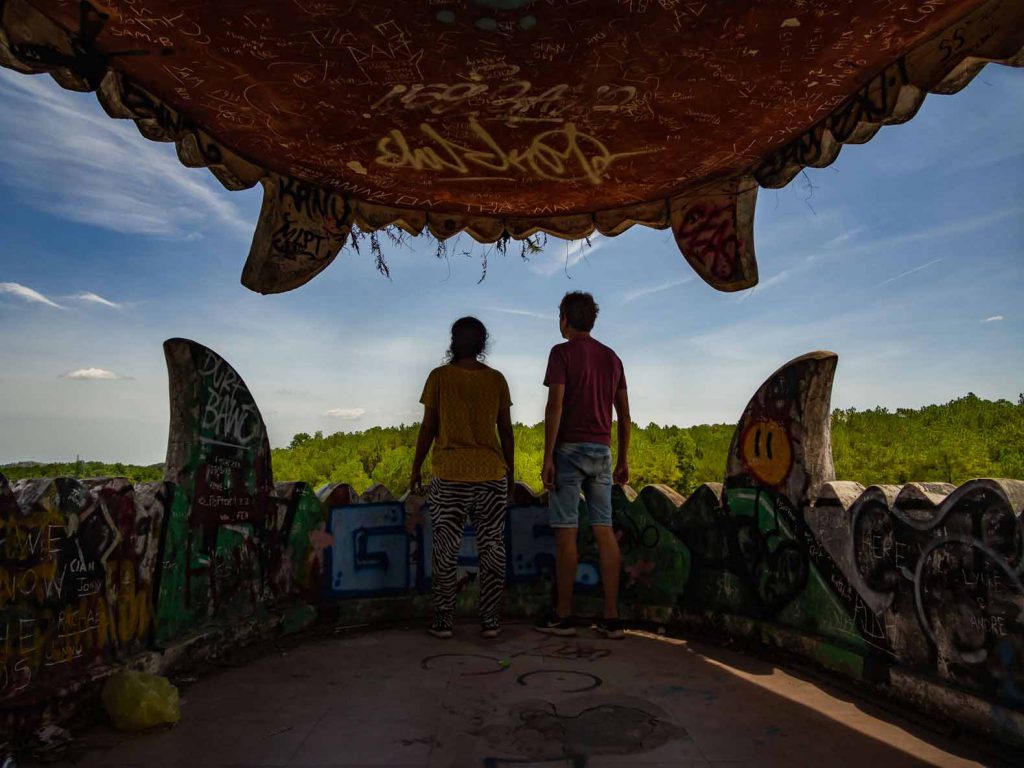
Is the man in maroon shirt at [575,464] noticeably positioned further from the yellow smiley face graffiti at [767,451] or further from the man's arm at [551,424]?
the yellow smiley face graffiti at [767,451]

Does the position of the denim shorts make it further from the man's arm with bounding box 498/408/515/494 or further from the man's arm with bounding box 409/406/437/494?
the man's arm with bounding box 409/406/437/494

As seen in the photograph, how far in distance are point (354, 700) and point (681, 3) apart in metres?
3.66

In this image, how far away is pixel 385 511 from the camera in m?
5.44

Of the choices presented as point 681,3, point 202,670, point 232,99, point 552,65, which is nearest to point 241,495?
point 202,670

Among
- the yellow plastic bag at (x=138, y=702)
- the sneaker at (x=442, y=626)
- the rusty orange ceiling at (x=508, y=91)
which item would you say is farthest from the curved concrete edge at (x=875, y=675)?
the yellow plastic bag at (x=138, y=702)

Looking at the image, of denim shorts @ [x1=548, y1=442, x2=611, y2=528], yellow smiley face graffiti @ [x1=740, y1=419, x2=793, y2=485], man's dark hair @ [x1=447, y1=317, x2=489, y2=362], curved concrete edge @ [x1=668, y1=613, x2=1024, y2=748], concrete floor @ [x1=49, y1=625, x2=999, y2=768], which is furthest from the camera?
man's dark hair @ [x1=447, y1=317, x2=489, y2=362]

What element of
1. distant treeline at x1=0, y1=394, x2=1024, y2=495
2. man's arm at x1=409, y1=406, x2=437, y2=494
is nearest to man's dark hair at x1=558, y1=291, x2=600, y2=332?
man's arm at x1=409, y1=406, x2=437, y2=494

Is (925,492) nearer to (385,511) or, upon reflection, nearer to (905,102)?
(905,102)

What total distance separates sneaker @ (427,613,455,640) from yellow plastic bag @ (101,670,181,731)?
6.34 feet

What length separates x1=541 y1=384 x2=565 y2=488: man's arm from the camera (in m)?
4.79

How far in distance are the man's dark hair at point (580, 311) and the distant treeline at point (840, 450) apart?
949 cm

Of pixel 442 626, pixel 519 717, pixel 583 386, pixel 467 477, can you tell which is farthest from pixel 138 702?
pixel 583 386

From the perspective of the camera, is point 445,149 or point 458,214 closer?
point 445,149

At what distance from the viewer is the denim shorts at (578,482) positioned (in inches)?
190
